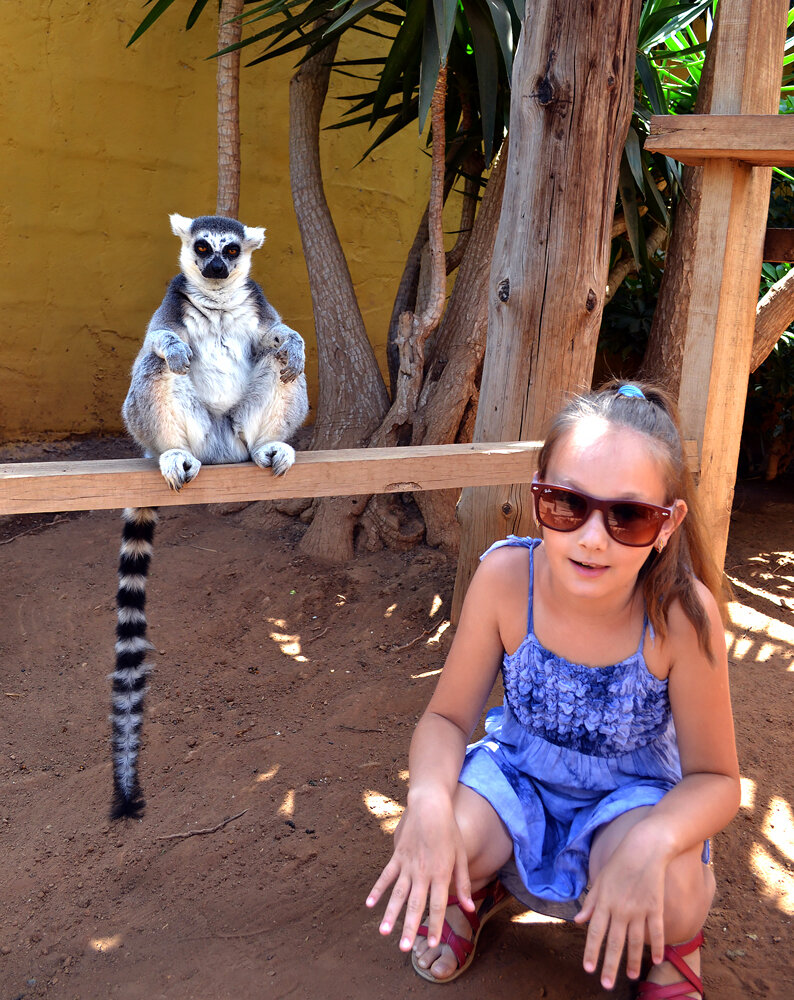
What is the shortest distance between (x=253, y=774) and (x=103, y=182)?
3.47m

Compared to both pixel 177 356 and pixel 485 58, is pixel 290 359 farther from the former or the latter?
pixel 485 58

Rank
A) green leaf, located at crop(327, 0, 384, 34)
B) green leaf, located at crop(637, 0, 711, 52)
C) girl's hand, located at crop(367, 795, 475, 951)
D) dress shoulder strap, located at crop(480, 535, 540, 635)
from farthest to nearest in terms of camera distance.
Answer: green leaf, located at crop(637, 0, 711, 52) < green leaf, located at crop(327, 0, 384, 34) < dress shoulder strap, located at crop(480, 535, 540, 635) < girl's hand, located at crop(367, 795, 475, 951)

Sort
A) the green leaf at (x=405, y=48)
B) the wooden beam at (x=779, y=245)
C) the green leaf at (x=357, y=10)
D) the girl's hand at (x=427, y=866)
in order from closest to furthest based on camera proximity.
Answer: the girl's hand at (x=427, y=866), the wooden beam at (x=779, y=245), the green leaf at (x=357, y=10), the green leaf at (x=405, y=48)

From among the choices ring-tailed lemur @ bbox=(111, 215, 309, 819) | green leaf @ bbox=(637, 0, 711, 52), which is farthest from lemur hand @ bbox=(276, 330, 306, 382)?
green leaf @ bbox=(637, 0, 711, 52)

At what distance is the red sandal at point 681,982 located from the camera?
1.66 meters

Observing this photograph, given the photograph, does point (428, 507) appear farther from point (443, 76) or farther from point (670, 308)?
point (443, 76)

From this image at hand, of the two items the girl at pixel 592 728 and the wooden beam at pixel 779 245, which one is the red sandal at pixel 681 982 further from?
the wooden beam at pixel 779 245

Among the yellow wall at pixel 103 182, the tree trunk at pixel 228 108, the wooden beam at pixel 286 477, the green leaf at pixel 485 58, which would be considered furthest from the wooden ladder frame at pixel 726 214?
the yellow wall at pixel 103 182

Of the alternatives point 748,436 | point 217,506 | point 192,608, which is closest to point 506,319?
point 192,608

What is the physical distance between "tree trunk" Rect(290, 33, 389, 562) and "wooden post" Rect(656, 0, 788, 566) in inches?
75.6

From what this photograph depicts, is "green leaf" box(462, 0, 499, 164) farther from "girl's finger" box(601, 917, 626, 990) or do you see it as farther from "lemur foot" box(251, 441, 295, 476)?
"girl's finger" box(601, 917, 626, 990)

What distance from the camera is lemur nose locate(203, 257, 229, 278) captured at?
2.71 m

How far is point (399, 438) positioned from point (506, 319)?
1.50 m

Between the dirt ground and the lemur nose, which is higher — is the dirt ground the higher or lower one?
the lower one
